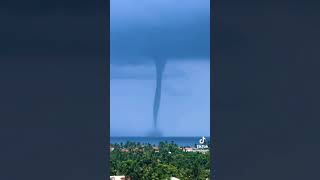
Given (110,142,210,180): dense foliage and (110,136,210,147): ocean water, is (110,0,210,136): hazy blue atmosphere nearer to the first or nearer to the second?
(110,136,210,147): ocean water

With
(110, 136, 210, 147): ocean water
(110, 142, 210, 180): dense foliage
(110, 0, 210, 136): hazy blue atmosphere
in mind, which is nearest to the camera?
(110, 142, 210, 180): dense foliage

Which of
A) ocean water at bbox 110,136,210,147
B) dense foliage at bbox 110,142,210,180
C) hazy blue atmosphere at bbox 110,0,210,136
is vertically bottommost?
dense foliage at bbox 110,142,210,180

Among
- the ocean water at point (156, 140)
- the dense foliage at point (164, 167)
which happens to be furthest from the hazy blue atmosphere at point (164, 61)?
the dense foliage at point (164, 167)

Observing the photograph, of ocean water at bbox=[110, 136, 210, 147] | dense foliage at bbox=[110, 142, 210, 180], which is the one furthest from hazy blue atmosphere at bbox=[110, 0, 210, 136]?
dense foliage at bbox=[110, 142, 210, 180]

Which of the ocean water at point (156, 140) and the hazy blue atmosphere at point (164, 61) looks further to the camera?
the hazy blue atmosphere at point (164, 61)

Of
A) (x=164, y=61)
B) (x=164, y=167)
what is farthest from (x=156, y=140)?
(x=164, y=167)

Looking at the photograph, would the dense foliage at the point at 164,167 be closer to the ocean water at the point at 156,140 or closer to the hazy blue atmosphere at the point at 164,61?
the ocean water at the point at 156,140

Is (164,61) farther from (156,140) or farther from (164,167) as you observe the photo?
(164,167)

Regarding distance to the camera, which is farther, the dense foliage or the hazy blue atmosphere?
the hazy blue atmosphere
